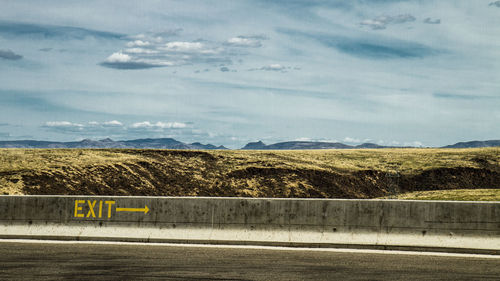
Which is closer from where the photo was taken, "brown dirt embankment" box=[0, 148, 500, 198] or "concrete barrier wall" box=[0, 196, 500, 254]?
"concrete barrier wall" box=[0, 196, 500, 254]

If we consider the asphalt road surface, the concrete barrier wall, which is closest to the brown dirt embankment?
the concrete barrier wall

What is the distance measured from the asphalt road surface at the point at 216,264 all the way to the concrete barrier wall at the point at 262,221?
61 centimetres

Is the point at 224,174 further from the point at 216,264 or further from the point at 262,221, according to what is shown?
the point at 216,264

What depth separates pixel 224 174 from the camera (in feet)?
143

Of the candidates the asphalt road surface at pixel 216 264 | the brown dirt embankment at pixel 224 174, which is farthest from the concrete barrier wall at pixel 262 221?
the brown dirt embankment at pixel 224 174

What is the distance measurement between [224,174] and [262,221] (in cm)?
3042

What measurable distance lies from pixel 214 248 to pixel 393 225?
4.00m

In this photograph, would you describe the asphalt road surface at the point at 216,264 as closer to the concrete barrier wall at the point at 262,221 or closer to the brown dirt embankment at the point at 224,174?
the concrete barrier wall at the point at 262,221

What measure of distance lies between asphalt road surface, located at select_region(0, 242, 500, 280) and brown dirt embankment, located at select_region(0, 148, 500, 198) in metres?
19.2

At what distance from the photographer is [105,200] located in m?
13.7

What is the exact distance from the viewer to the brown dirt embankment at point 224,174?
112ft

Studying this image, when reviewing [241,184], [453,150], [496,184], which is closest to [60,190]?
[241,184]

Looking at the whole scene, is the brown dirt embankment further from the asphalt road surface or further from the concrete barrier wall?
the asphalt road surface

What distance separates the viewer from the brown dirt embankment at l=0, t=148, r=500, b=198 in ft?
112
